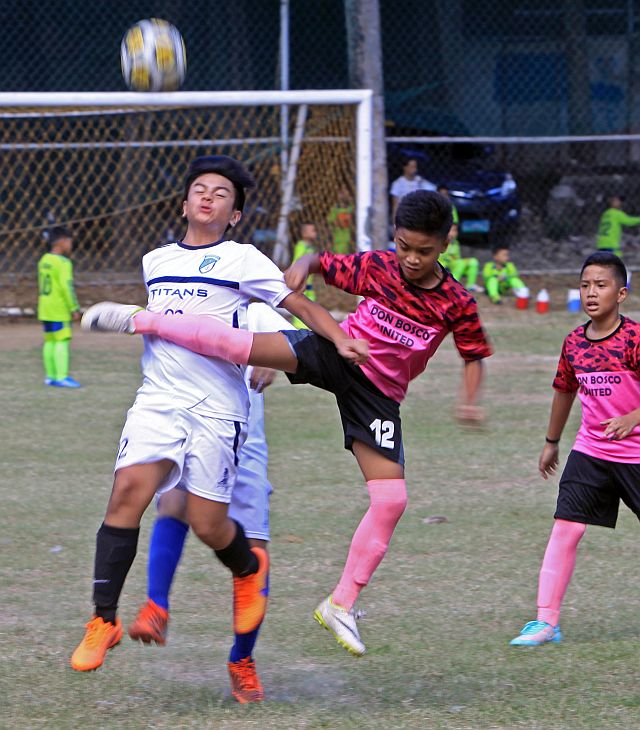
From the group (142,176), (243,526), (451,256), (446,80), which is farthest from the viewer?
(446,80)

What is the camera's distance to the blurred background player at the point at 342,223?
1435cm

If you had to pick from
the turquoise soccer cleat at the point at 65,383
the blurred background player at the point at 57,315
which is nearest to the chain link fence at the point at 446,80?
the blurred background player at the point at 57,315

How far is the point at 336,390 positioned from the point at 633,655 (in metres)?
1.47

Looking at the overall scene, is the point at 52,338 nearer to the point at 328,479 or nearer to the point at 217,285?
Result: the point at 328,479

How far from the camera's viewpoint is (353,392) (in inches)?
174

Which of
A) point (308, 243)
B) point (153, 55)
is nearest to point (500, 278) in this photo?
point (308, 243)

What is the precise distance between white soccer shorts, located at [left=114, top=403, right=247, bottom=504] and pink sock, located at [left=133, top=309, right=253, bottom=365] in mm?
210

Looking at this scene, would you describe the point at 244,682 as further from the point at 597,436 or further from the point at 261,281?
the point at 597,436

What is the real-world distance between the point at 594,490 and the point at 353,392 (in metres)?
1.07

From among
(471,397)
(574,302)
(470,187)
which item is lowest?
(574,302)

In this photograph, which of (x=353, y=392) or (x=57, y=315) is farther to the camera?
(x=57, y=315)

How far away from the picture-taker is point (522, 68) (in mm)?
22016

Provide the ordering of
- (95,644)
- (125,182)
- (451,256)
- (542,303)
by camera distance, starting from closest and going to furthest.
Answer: (95,644) → (542,303) → (125,182) → (451,256)

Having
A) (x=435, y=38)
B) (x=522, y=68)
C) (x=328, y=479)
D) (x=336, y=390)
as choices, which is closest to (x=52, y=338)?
(x=328, y=479)
